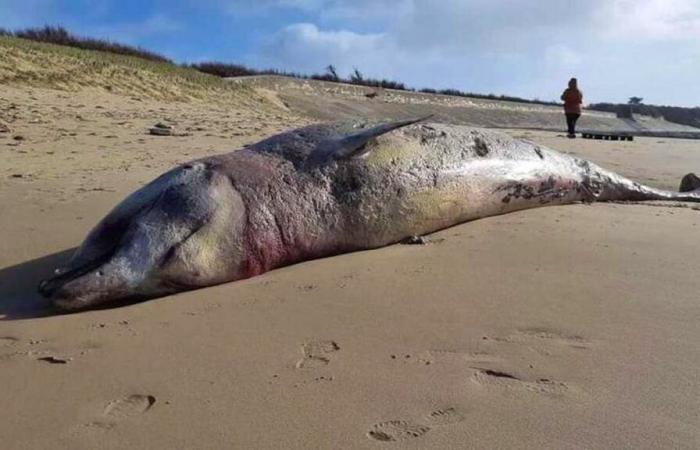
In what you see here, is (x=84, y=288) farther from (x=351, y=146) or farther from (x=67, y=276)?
(x=351, y=146)

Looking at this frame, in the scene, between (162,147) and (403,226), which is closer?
(403,226)

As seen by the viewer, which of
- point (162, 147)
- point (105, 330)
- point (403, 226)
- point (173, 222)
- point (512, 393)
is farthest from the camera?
point (162, 147)

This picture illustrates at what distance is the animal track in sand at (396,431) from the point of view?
1930 mm

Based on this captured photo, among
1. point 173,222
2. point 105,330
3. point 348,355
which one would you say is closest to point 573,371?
point 348,355

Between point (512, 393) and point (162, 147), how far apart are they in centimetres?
626

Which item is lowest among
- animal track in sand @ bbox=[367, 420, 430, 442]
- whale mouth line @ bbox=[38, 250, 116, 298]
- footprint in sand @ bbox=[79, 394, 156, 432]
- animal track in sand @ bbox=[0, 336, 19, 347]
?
footprint in sand @ bbox=[79, 394, 156, 432]

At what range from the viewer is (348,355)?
2.51m

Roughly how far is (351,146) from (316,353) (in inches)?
73.3

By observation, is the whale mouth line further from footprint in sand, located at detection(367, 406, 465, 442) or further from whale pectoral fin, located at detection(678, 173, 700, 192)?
whale pectoral fin, located at detection(678, 173, 700, 192)

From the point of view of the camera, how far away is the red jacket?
618 inches

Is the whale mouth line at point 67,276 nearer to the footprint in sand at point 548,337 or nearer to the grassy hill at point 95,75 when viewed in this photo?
the footprint in sand at point 548,337

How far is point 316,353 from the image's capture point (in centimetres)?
256

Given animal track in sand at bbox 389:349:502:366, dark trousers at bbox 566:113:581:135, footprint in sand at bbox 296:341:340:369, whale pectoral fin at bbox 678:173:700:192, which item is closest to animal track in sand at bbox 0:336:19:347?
footprint in sand at bbox 296:341:340:369

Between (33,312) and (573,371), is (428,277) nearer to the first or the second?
(573,371)
